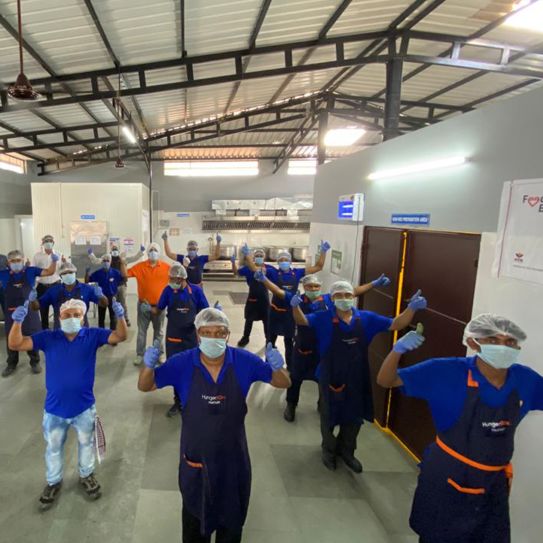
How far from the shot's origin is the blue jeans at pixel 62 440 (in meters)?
2.55

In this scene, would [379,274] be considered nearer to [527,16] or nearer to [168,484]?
[168,484]

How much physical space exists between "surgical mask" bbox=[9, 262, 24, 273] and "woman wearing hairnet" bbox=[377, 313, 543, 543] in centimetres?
486

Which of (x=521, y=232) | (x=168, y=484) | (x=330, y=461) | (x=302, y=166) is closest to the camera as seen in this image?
(x=521, y=232)

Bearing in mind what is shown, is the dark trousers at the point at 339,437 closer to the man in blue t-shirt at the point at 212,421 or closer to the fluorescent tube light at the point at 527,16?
the man in blue t-shirt at the point at 212,421

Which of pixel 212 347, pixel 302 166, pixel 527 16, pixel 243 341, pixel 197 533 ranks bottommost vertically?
pixel 243 341

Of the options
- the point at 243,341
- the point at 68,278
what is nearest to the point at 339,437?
the point at 243,341

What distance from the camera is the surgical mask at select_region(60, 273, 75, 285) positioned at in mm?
3859

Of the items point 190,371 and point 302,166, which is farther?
point 302,166

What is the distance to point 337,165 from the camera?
491cm

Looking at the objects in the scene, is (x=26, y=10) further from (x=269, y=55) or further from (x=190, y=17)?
(x=269, y=55)

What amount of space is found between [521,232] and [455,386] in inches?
44.3

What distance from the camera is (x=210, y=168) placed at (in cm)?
1154

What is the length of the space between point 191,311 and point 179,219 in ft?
29.2

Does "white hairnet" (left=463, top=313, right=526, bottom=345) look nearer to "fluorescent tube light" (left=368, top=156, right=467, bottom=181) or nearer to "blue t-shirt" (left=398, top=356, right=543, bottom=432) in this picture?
"blue t-shirt" (left=398, top=356, right=543, bottom=432)
